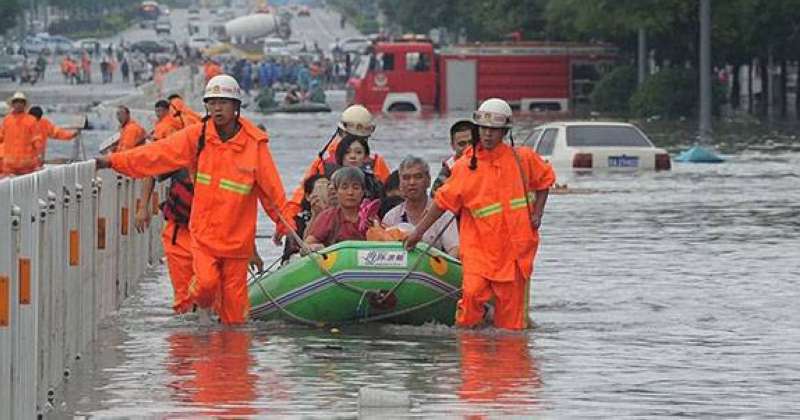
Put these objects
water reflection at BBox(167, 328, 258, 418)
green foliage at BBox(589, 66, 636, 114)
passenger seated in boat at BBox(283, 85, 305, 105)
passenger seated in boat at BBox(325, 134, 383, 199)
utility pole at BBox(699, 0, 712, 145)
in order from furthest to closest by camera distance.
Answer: passenger seated in boat at BBox(283, 85, 305, 105) < green foliage at BBox(589, 66, 636, 114) < utility pole at BBox(699, 0, 712, 145) < passenger seated in boat at BBox(325, 134, 383, 199) < water reflection at BBox(167, 328, 258, 418)

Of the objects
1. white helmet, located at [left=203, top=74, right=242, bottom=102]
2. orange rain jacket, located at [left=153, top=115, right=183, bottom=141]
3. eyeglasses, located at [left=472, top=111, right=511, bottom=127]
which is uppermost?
white helmet, located at [left=203, top=74, right=242, bottom=102]

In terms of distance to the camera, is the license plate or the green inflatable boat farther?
the license plate

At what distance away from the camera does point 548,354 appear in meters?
15.9

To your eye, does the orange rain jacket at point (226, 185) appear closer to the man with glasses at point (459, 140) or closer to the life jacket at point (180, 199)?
the life jacket at point (180, 199)

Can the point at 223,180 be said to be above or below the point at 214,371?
above

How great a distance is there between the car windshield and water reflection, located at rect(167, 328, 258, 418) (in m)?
25.8

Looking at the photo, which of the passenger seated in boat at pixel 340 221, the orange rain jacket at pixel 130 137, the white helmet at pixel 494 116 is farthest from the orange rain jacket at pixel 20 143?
the white helmet at pixel 494 116

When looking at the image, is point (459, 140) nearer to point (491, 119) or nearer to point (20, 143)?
point (491, 119)

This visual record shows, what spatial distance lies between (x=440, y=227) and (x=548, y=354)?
6.15 ft

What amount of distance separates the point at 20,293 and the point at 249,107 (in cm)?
7847

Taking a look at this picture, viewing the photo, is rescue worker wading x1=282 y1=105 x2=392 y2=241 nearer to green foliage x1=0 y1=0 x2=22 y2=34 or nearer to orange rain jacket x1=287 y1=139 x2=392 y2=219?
orange rain jacket x1=287 y1=139 x2=392 y2=219

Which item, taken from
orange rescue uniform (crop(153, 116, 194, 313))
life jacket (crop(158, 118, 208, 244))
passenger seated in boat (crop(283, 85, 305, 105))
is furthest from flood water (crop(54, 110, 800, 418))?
passenger seated in boat (crop(283, 85, 305, 105))

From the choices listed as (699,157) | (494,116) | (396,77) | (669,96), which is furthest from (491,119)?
(396,77)

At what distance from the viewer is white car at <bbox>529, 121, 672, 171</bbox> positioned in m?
42.1
